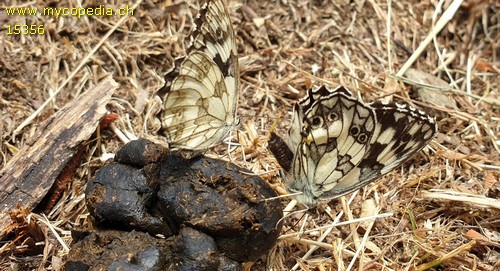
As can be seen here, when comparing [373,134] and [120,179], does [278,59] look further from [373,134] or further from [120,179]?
[120,179]

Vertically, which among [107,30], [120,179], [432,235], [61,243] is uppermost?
[107,30]

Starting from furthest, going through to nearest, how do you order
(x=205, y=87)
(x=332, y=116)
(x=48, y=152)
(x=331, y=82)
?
(x=331, y=82)
(x=48, y=152)
(x=205, y=87)
(x=332, y=116)

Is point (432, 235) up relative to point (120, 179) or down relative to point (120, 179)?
down

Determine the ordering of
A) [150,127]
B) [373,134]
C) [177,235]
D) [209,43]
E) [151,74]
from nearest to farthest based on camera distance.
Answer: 1. [177,235]
2. [373,134]
3. [209,43]
4. [150,127]
5. [151,74]

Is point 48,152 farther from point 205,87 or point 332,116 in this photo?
point 332,116

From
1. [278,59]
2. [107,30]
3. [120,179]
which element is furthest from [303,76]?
[120,179]

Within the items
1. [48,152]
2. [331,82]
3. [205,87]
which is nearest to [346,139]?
[205,87]

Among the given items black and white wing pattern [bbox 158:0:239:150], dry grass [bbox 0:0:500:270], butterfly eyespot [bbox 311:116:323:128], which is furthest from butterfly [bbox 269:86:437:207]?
black and white wing pattern [bbox 158:0:239:150]

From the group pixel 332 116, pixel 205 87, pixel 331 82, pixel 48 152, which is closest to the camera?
pixel 332 116
